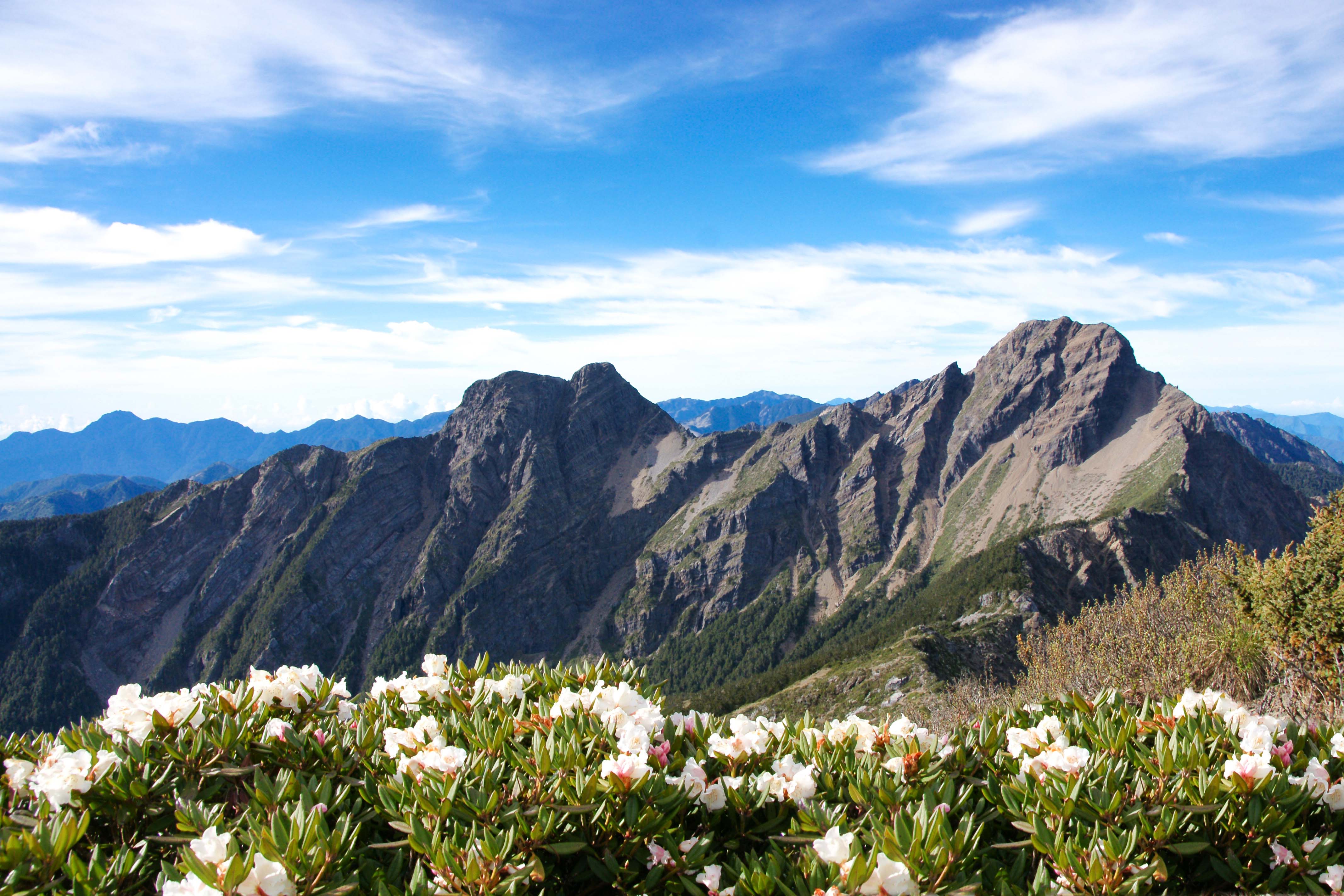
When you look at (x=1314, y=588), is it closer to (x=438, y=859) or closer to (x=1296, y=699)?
(x=1296, y=699)

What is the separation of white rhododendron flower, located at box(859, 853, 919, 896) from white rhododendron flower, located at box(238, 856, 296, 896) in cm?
404

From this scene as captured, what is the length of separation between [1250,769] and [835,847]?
3.95 meters

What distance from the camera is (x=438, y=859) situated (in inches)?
200

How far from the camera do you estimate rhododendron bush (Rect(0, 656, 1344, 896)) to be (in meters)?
5.12

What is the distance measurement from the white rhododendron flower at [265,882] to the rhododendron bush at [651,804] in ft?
0.04

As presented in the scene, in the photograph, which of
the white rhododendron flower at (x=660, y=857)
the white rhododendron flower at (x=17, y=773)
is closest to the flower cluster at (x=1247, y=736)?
the white rhododendron flower at (x=660, y=857)

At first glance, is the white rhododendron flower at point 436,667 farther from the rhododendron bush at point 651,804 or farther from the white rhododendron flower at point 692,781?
the white rhododendron flower at point 692,781

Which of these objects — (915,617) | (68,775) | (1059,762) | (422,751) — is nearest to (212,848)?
(422,751)

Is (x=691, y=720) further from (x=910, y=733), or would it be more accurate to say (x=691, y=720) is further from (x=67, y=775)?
(x=67, y=775)

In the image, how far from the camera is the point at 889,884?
4.87m

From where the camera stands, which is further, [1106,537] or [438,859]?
[1106,537]

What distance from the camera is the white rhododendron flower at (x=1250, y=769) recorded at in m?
5.89

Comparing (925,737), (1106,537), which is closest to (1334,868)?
(925,737)

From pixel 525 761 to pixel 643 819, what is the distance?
1.23 m
